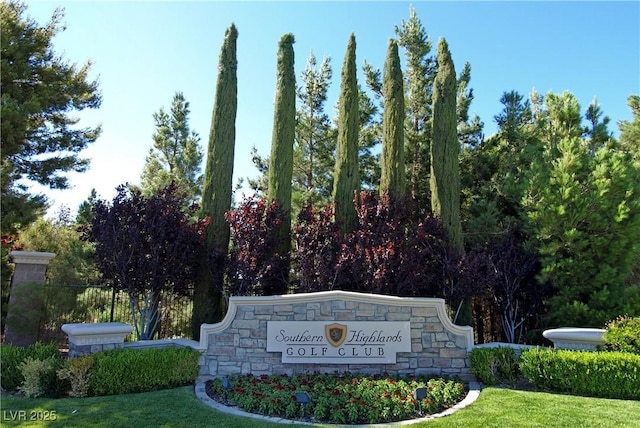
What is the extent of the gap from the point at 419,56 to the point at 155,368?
486 inches

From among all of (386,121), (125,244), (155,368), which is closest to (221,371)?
(155,368)

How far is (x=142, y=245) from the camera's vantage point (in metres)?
8.85

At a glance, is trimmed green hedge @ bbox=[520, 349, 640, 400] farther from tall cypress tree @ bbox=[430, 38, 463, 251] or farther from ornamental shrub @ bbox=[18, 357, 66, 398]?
ornamental shrub @ bbox=[18, 357, 66, 398]

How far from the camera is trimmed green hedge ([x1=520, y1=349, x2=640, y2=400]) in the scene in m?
6.42

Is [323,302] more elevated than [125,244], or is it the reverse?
[125,244]

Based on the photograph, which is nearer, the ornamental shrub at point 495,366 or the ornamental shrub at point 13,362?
the ornamental shrub at point 13,362

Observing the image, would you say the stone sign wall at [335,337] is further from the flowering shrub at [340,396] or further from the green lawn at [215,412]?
the green lawn at [215,412]

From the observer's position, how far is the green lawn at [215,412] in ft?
17.1

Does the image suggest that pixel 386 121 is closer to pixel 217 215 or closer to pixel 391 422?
pixel 217 215

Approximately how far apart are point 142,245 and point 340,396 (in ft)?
17.6

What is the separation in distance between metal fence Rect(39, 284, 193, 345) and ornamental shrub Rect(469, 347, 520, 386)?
6659 mm

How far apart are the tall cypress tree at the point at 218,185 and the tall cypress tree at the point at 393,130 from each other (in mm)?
4215

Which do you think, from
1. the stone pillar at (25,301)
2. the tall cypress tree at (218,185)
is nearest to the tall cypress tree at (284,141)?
the tall cypress tree at (218,185)

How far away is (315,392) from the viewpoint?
21.0 feet
